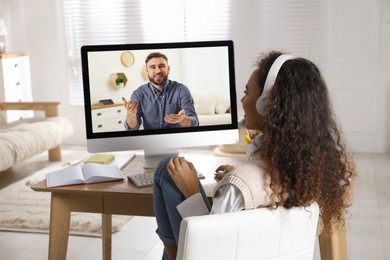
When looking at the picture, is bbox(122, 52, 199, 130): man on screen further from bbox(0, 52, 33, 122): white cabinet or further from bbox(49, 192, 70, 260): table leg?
bbox(0, 52, 33, 122): white cabinet

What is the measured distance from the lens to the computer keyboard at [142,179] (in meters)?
2.10

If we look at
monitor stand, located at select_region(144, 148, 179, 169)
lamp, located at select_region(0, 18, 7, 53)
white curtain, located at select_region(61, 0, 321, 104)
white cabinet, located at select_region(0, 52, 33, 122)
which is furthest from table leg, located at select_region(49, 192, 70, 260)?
lamp, located at select_region(0, 18, 7, 53)

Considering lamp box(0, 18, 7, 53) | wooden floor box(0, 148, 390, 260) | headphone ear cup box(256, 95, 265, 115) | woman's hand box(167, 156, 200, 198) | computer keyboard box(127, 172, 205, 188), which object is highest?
lamp box(0, 18, 7, 53)

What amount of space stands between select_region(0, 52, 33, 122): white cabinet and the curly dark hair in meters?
4.00

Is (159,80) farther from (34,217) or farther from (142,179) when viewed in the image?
(34,217)

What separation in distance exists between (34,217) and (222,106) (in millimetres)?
1669

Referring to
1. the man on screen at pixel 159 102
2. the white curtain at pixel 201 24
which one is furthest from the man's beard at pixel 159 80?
the white curtain at pixel 201 24

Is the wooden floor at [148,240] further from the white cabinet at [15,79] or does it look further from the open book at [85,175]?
the white cabinet at [15,79]

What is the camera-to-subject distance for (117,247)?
Answer: 123 inches

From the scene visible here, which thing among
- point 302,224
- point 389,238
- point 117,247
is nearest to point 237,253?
Answer: point 302,224

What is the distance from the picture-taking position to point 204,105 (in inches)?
94.3

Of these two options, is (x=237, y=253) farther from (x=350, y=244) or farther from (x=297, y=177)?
(x=350, y=244)

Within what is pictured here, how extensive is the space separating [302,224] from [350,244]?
1.68 metres

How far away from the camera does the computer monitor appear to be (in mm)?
2350
